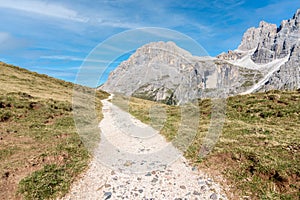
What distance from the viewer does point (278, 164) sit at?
1121 centimetres

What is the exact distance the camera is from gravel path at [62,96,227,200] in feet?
30.6

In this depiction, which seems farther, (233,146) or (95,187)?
(233,146)

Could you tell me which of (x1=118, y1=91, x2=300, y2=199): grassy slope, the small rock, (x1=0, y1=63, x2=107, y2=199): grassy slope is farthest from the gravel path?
(x1=118, y1=91, x2=300, y2=199): grassy slope

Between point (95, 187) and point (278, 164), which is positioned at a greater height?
point (278, 164)

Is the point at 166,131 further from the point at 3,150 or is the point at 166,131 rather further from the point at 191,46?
the point at 3,150

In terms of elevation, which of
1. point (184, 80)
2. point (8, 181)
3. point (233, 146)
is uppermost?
point (184, 80)

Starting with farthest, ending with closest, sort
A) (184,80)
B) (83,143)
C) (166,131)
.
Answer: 1. (184,80)
2. (166,131)
3. (83,143)

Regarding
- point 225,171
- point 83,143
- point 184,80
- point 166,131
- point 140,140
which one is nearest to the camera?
point 225,171

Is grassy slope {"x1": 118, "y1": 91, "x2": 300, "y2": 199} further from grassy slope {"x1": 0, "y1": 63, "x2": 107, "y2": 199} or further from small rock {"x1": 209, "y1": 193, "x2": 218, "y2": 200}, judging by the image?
grassy slope {"x1": 0, "y1": 63, "x2": 107, "y2": 199}

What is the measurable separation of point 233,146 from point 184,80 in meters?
16.9

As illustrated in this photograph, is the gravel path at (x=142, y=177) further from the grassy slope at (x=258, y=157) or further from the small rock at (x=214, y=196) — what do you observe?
the grassy slope at (x=258, y=157)

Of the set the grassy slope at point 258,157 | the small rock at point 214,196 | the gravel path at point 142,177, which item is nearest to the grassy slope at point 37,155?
the gravel path at point 142,177

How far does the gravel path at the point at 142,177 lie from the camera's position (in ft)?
30.6

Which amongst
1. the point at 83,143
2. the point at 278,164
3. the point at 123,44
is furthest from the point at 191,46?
the point at 83,143
